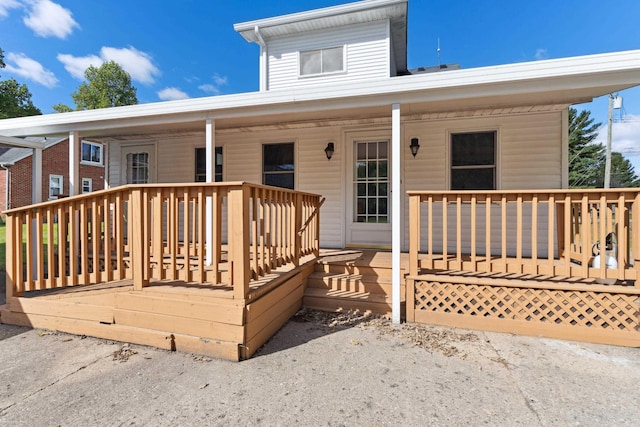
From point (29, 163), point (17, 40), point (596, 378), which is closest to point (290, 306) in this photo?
point (596, 378)

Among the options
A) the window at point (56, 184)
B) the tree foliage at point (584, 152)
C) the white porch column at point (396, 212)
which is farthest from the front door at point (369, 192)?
the tree foliage at point (584, 152)

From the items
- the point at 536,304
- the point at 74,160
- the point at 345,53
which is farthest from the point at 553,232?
the point at 74,160

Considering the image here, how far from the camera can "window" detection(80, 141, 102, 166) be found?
1839 centimetres

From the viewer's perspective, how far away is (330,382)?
2396mm

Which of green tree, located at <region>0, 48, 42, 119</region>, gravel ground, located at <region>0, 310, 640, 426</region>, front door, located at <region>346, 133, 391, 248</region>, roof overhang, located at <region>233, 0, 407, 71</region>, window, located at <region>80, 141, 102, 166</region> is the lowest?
gravel ground, located at <region>0, 310, 640, 426</region>

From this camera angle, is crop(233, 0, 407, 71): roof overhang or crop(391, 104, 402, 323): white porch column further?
crop(233, 0, 407, 71): roof overhang

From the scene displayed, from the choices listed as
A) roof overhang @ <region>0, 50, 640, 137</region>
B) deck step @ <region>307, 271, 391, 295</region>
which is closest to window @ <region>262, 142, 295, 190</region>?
roof overhang @ <region>0, 50, 640, 137</region>

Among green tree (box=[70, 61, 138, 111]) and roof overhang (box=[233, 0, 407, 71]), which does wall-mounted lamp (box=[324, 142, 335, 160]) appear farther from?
green tree (box=[70, 61, 138, 111])

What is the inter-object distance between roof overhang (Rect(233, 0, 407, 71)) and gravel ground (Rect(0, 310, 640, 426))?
263 inches

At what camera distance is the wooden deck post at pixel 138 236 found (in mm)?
2980

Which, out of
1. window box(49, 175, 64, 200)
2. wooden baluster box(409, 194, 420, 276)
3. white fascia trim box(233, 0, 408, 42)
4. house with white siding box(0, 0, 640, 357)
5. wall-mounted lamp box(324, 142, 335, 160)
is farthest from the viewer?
window box(49, 175, 64, 200)

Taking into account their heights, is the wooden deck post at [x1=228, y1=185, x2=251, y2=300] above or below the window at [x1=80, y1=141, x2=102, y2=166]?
below

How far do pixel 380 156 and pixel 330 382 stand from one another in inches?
162

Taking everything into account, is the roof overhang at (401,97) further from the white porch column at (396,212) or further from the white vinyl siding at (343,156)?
the white vinyl siding at (343,156)
